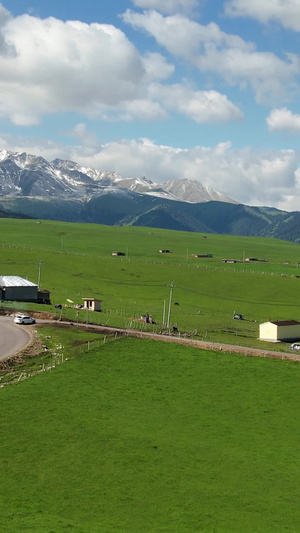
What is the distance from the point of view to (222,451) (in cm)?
4525

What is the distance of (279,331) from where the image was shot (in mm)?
99062

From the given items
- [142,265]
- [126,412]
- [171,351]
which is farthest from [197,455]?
[142,265]

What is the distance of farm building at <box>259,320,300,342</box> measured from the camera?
98938mm

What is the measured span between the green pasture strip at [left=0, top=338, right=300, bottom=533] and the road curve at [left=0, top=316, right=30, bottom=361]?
7275 mm

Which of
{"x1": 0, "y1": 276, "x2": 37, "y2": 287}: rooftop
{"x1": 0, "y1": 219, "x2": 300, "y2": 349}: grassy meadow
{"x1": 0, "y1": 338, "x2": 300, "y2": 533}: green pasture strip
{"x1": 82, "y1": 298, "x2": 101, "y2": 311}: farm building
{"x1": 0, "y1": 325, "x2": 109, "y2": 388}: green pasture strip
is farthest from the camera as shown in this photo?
{"x1": 82, "y1": 298, "x2": 101, "y2": 311}: farm building

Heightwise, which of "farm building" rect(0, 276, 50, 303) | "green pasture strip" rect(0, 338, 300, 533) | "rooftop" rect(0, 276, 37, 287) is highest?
"rooftop" rect(0, 276, 37, 287)

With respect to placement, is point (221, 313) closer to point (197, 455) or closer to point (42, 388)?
point (42, 388)

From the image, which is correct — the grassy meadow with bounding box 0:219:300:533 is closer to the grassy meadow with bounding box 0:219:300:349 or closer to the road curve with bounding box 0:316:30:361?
the road curve with bounding box 0:316:30:361

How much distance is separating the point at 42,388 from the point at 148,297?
93470mm

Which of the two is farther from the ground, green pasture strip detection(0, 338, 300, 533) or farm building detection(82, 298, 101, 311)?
farm building detection(82, 298, 101, 311)

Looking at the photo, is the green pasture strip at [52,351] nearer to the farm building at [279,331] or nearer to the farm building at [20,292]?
the farm building at [279,331]

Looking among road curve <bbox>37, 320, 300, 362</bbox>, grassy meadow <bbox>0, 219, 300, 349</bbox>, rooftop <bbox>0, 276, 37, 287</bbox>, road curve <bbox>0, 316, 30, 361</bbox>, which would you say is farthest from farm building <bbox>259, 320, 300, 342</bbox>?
rooftop <bbox>0, 276, 37, 287</bbox>

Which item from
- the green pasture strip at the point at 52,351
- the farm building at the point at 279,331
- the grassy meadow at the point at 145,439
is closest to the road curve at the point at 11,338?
the green pasture strip at the point at 52,351

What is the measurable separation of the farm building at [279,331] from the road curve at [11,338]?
125 ft
